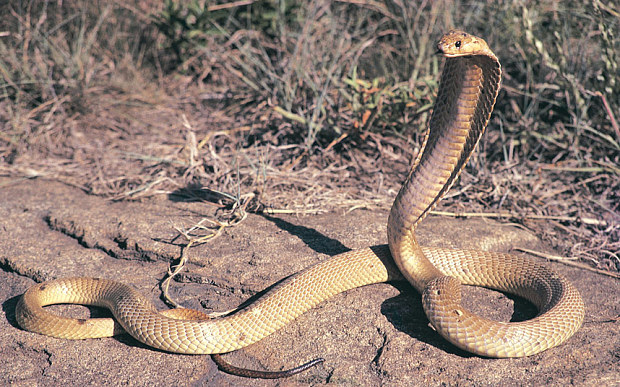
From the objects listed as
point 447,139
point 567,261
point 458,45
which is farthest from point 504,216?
point 458,45

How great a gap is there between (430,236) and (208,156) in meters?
2.02

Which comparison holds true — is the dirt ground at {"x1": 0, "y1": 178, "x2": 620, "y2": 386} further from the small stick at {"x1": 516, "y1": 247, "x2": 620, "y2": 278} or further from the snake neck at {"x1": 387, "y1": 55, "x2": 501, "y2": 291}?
A: the snake neck at {"x1": 387, "y1": 55, "x2": 501, "y2": 291}

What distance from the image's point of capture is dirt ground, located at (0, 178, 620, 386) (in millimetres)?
2844

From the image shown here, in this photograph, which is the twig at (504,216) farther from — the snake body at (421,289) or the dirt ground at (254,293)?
the snake body at (421,289)

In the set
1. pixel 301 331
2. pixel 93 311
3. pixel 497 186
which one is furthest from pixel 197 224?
pixel 497 186

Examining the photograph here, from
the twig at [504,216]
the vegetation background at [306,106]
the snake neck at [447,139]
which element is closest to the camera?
the snake neck at [447,139]

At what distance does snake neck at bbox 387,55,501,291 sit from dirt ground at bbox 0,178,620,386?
0.48 meters

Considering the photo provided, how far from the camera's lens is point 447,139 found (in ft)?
9.82

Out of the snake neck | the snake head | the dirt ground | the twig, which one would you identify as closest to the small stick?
the dirt ground

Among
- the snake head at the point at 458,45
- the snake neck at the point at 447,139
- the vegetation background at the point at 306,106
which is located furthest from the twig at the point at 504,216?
the snake head at the point at 458,45

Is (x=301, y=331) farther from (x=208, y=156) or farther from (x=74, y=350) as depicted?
(x=208, y=156)

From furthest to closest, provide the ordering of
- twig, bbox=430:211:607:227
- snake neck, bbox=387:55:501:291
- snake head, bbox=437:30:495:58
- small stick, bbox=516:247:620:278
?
twig, bbox=430:211:607:227, small stick, bbox=516:247:620:278, snake neck, bbox=387:55:501:291, snake head, bbox=437:30:495:58

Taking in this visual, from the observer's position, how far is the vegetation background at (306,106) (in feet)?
15.4

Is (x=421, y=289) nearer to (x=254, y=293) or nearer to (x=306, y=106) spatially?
(x=254, y=293)
